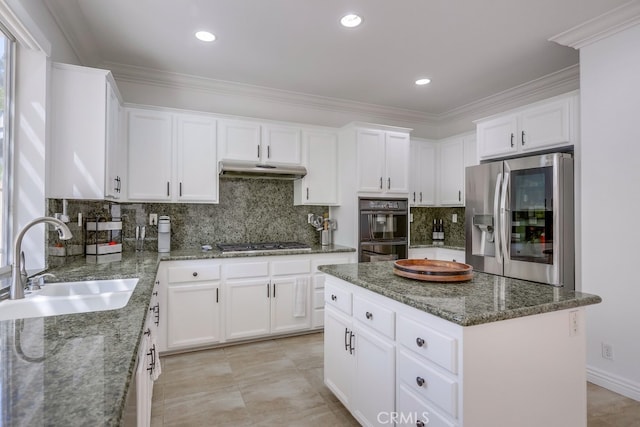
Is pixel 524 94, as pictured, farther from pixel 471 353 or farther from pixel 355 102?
pixel 471 353

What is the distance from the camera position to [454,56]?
3174 mm

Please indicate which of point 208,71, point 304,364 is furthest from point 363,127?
point 304,364

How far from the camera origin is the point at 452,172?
4.59 meters

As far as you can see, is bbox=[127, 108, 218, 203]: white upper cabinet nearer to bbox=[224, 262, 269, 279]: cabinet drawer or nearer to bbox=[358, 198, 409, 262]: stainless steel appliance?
bbox=[224, 262, 269, 279]: cabinet drawer

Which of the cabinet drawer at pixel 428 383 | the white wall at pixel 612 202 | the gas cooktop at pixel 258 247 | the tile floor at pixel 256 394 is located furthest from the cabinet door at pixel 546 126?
the cabinet drawer at pixel 428 383

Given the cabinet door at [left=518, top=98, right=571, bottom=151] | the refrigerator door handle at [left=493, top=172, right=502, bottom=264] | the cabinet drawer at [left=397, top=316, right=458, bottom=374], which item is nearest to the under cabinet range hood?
the refrigerator door handle at [left=493, top=172, right=502, bottom=264]

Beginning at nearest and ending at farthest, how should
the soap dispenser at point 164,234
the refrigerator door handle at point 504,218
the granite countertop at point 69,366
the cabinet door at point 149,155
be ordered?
1. the granite countertop at point 69,366
2. the refrigerator door handle at point 504,218
3. the cabinet door at point 149,155
4. the soap dispenser at point 164,234

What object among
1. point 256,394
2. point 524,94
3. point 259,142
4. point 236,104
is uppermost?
point 524,94

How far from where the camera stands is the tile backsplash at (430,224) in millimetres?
4910

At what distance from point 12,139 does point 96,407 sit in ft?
7.27

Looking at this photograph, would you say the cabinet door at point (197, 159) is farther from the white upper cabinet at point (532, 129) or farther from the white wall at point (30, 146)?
the white upper cabinet at point (532, 129)

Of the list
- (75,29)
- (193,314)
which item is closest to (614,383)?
(193,314)

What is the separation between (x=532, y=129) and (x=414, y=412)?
277 centimetres

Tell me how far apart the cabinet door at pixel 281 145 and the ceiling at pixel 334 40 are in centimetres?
52
